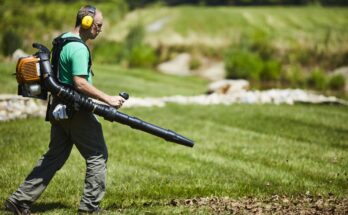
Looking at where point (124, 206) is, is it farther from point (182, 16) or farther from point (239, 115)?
point (182, 16)

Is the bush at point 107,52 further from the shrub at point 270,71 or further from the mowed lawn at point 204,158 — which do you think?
the mowed lawn at point 204,158

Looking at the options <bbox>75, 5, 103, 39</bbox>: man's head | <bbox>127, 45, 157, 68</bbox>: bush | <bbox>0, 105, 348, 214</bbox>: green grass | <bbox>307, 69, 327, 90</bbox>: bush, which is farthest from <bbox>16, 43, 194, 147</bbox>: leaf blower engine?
<bbox>127, 45, 157, 68</bbox>: bush

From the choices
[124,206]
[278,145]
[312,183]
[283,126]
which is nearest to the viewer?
[124,206]

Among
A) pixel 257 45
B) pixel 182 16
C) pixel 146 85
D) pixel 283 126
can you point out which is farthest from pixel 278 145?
pixel 182 16

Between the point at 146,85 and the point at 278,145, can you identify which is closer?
the point at 278,145

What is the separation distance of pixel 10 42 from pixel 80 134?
71.4 feet

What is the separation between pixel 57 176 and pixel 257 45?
25292mm

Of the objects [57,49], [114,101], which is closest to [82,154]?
[114,101]

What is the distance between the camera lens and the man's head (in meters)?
6.11

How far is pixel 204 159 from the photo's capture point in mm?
10570

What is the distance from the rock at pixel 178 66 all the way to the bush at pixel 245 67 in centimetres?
491

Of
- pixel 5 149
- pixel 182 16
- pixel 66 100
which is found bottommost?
pixel 5 149

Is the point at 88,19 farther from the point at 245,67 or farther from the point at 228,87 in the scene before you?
the point at 245,67

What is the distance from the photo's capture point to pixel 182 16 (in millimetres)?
68062
